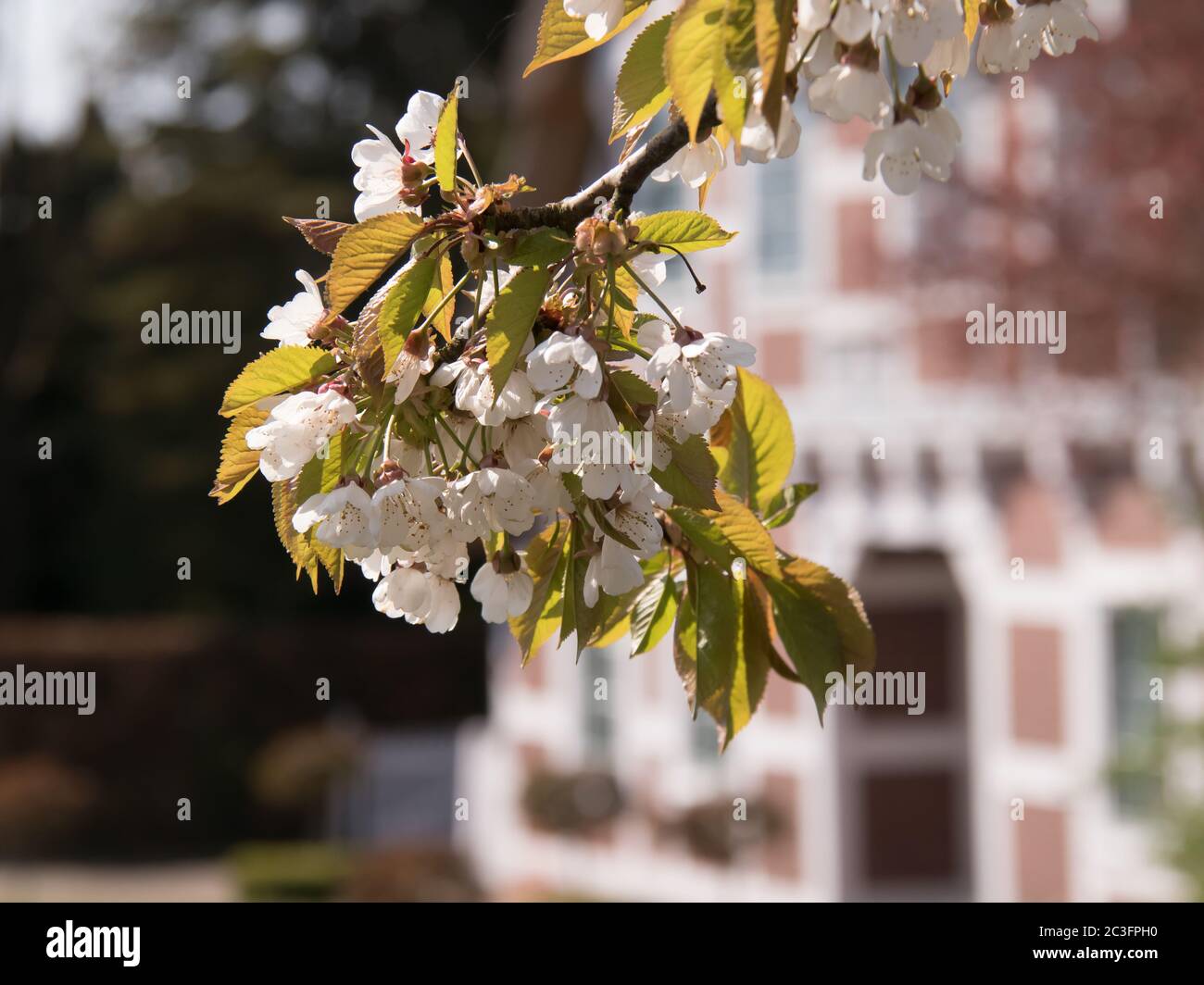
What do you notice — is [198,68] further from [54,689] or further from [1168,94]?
[1168,94]

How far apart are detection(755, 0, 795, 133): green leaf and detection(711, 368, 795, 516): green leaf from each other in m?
0.27

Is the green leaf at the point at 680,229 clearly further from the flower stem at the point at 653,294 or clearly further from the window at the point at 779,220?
the window at the point at 779,220

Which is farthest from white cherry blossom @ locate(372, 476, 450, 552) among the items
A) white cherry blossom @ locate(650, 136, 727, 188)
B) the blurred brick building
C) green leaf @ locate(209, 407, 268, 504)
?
the blurred brick building

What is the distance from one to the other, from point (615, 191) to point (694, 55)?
0.28 ft

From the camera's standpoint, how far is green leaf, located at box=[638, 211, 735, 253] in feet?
2.39

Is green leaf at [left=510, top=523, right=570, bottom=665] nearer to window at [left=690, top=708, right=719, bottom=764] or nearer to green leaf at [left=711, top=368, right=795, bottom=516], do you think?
green leaf at [left=711, top=368, right=795, bottom=516]

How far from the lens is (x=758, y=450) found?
91cm

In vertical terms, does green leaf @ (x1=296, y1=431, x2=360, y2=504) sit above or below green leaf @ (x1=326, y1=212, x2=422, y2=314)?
below

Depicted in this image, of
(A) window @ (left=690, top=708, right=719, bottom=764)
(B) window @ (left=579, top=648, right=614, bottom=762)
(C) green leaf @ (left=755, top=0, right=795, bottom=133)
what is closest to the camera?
(C) green leaf @ (left=755, top=0, right=795, bottom=133)

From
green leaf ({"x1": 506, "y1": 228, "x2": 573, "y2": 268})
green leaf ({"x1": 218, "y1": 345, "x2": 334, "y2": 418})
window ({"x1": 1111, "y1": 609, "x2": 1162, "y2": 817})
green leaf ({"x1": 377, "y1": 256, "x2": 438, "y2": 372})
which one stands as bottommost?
window ({"x1": 1111, "y1": 609, "x2": 1162, "y2": 817})

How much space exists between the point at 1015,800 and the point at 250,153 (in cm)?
1050

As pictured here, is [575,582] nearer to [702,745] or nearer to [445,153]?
[445,153]

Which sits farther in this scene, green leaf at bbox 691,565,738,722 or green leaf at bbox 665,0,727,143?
green leaf at bbox 691,565,738,722
